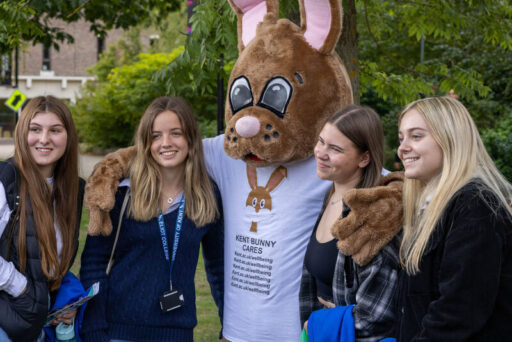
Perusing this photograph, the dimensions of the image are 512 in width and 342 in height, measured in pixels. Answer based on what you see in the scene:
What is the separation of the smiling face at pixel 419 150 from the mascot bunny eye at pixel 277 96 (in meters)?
0.96

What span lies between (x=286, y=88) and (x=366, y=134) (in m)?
0.70

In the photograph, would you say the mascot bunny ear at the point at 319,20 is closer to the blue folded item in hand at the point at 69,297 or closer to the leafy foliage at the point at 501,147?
the blue folded item in hand at the point at 69,297

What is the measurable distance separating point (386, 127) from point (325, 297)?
1049 centimetres

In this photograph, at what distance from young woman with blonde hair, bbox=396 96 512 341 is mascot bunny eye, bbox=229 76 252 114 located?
1.14 metres

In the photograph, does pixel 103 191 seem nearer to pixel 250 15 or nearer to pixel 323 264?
pixel 323 264

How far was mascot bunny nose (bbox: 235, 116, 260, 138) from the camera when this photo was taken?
3170mm

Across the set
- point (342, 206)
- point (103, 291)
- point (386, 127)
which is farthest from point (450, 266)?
Answer: point (386, 127)

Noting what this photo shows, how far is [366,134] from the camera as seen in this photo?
275 centimetres

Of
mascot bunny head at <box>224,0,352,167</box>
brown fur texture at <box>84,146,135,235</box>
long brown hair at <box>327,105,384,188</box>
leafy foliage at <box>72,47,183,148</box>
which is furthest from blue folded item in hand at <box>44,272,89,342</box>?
leafy foliage at <box>72,47,183,148</box>

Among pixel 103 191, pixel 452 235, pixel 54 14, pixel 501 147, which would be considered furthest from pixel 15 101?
pixel 452 235

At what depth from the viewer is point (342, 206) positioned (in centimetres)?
276

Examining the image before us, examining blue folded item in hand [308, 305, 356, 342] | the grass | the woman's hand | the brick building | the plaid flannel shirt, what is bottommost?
the grass

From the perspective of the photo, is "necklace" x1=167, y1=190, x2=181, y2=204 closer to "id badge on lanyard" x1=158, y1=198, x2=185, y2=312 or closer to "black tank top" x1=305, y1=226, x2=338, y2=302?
"id badge on lanyard" x1=158, y1=198, x2=185, y2=312

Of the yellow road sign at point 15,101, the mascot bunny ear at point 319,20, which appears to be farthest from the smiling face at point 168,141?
the yellow road sign at point 15,101
